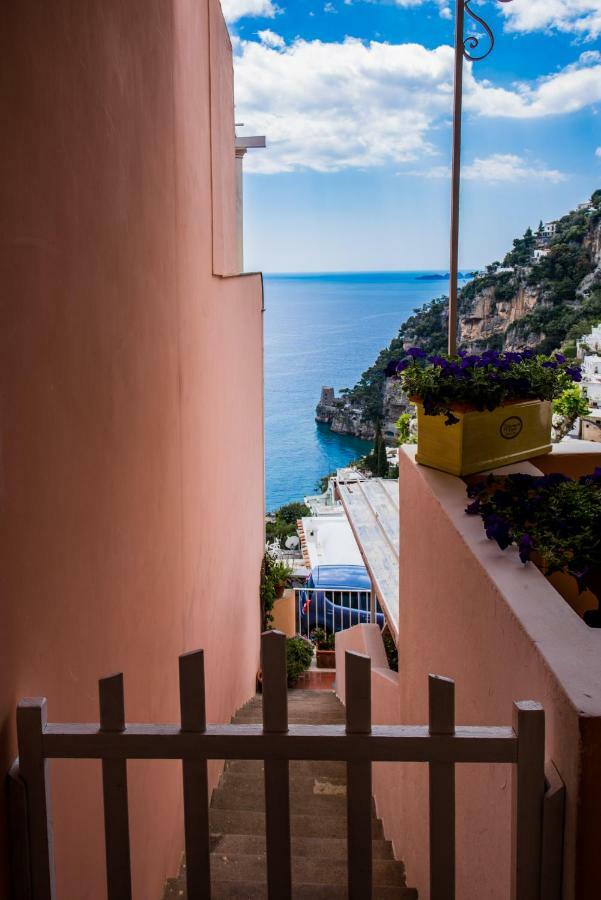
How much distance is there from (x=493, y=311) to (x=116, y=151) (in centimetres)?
222

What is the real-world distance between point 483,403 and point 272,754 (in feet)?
5.53

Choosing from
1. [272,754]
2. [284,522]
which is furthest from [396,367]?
[284,522]

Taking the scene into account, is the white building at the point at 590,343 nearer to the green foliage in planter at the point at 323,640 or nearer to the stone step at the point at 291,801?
the stone step at the point at 291,801

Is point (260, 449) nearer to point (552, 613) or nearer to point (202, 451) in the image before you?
point (202, 451)

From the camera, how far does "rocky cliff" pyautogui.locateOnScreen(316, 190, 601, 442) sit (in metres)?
3.69

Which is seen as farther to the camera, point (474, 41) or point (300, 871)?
point (474, 41)

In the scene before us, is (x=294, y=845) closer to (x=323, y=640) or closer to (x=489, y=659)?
(x=489, y=659)

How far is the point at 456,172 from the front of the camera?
310 centimetres

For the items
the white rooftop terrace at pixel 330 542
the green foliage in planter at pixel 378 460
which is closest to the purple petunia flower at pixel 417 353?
the green foliage in planter at pixel 378 460

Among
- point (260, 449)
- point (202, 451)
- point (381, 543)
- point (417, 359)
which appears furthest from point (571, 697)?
point (260, 449)

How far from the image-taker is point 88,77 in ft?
6.20

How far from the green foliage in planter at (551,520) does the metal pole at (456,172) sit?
1174 millimetres

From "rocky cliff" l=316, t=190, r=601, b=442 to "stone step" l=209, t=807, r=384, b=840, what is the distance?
2037mm

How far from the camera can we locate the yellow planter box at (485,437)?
2.73 m
